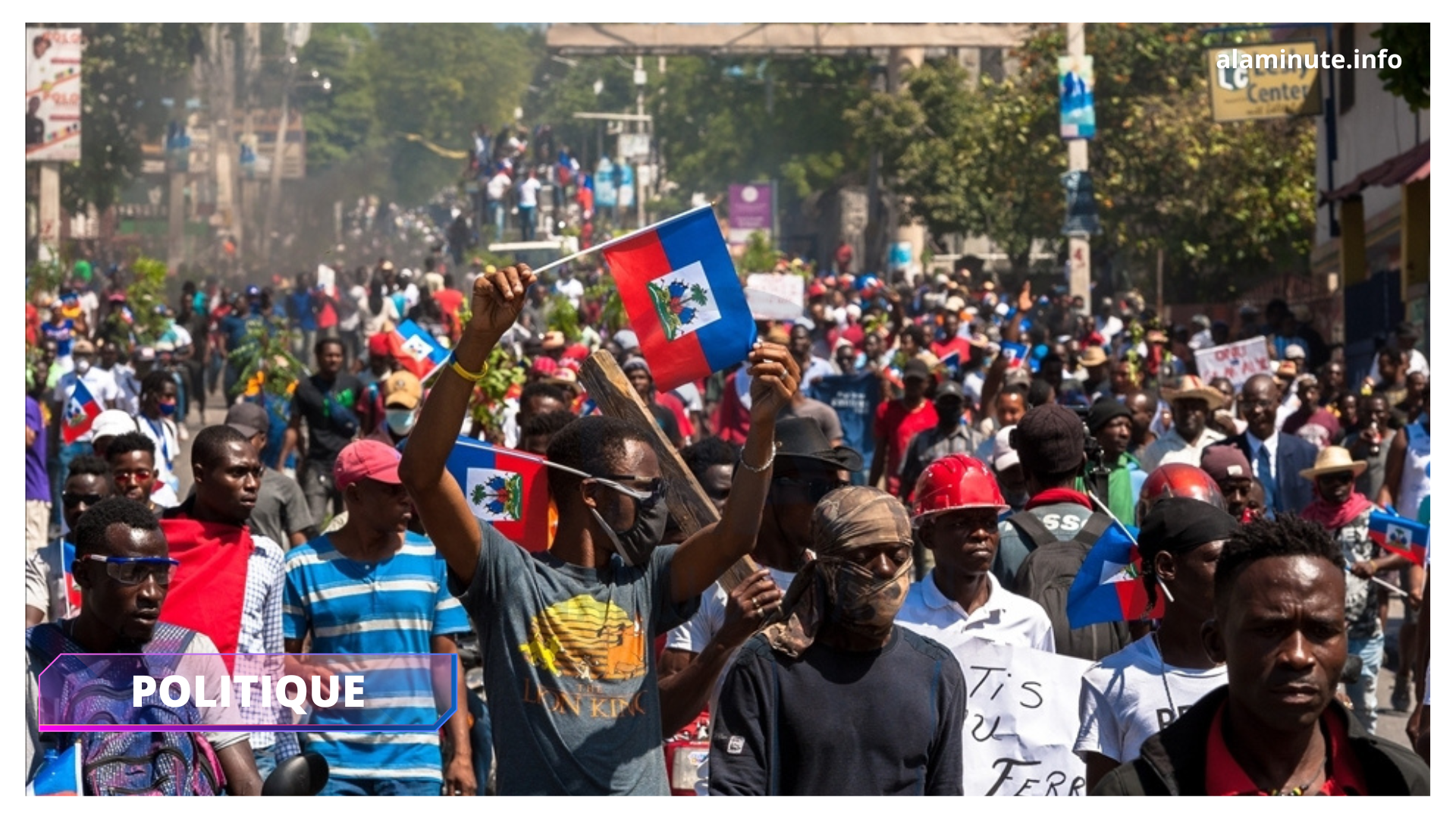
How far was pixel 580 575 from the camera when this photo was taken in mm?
4363

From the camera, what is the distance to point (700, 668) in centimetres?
441

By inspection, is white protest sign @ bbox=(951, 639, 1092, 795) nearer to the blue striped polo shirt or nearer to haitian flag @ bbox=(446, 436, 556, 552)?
haitian flag @ bbox=(446, 436, 556, 552)

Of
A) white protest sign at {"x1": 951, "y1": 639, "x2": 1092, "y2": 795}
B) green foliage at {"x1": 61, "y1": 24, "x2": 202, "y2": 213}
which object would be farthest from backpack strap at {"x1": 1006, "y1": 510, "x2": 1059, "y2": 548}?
green foliage at {"x1": 61, "y1": 24, "x2": 202, "y2": 213}

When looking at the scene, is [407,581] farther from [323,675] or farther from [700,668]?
[700,668]

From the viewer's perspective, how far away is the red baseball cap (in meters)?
5.91

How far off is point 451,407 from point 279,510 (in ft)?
15.1

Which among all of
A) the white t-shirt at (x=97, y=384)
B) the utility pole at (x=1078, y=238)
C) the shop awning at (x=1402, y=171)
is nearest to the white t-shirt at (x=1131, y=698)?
the white t-shirt at (x=97, y=384)

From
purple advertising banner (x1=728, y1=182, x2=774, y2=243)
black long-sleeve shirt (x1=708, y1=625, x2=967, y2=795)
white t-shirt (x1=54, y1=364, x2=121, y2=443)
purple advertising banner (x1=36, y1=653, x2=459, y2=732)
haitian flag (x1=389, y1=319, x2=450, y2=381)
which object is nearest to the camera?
black long-sleeve shirt (x1=708, y1=625, x2=967, y2=795)

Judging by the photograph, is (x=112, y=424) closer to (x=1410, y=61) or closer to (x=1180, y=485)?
(x=1180, y=485)

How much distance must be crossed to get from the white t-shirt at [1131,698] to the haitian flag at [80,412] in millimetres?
9919

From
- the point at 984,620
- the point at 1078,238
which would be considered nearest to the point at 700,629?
the point at 984,620

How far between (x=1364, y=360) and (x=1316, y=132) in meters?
7.85

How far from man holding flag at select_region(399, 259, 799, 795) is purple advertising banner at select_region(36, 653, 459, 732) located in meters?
0.58

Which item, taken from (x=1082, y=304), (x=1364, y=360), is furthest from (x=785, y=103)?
(x=1364, y=360)
